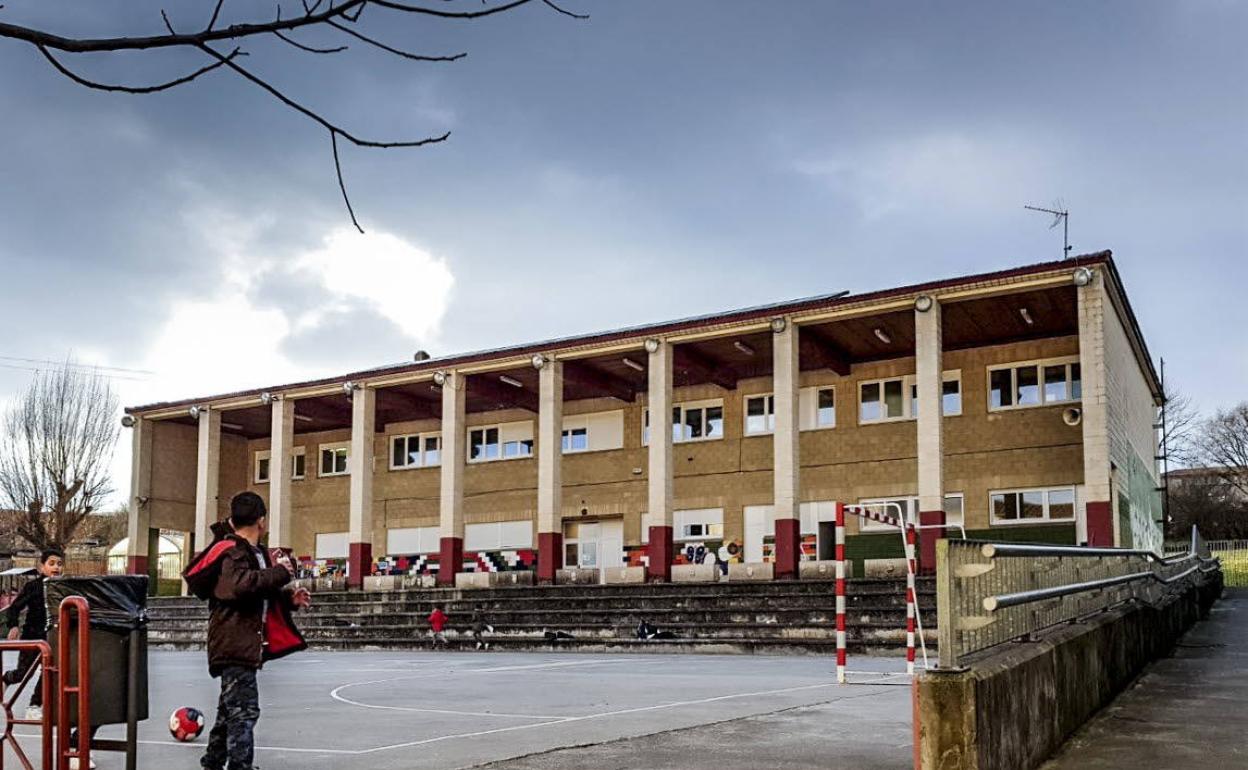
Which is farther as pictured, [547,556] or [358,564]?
[358,564]

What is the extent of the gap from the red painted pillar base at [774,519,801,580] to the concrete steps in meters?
1.36

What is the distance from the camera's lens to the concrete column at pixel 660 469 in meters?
31.5

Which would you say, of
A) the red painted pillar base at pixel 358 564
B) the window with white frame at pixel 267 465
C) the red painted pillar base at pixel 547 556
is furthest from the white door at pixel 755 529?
the window with white frame at pixel 267 465

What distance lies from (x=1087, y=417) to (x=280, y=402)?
79.3ft

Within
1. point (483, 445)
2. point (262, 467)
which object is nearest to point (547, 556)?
point (483, 445)

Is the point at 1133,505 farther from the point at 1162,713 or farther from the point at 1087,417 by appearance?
the point at 1162,713

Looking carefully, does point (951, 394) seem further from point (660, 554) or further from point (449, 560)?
point (449, 560)

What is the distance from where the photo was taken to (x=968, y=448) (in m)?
32.4

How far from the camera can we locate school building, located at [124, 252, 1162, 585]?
2919cm

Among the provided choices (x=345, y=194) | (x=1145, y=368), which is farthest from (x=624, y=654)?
(x=1145, y=368)

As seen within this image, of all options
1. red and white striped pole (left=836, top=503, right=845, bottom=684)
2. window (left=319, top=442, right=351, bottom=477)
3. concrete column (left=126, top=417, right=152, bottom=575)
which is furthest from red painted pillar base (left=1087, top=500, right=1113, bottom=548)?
concrete column (left=126, top=417, right=152, bottom=575)

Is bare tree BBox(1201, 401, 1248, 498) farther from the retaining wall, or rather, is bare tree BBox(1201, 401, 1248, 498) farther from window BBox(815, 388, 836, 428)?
the retaining wall

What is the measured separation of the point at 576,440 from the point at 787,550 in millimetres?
11412

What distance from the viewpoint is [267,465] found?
4603cm
